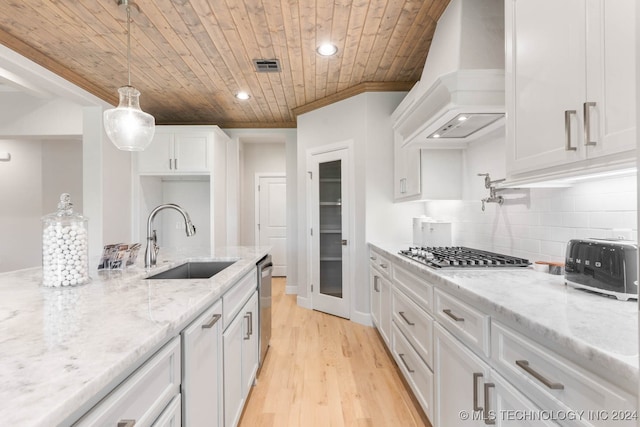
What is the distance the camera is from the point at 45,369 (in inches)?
24.4

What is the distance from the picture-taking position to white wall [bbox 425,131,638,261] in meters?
1.39

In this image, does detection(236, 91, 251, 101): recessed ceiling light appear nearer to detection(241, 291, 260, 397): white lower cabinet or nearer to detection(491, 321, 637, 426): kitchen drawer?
detection(241, 291, 260, 397): white lower cabinet

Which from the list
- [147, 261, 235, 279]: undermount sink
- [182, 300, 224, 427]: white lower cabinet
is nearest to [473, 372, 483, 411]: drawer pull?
[182, 300, 224, 427]: white lower cabinet

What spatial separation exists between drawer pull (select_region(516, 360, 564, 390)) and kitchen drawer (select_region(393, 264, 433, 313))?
2.40ft

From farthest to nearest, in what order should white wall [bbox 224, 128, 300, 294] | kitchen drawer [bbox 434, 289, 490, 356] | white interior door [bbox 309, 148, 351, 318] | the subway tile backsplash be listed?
white wall [bbox 224, 128, 300, 294] < white interior door [bbox 309, 148, 351, 318] < the subway tile backsplash < kitchen drawer [bbox 434, 289, 490, 356]

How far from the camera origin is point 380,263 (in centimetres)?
303

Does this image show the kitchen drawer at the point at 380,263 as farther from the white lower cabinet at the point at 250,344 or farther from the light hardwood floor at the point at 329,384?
the white lower cabinet at the point at 250,344

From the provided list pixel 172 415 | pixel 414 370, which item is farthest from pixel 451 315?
pixel 172 415

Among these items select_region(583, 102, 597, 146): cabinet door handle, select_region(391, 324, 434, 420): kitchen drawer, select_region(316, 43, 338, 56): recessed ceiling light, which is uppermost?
select_region(316, 43, 338, 56): recessed ceiling light

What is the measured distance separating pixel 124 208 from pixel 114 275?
3157mm

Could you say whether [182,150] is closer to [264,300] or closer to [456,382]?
[264,300]

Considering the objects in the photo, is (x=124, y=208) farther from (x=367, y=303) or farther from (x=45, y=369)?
(x=45, y=369)

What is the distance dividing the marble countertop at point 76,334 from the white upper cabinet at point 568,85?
142cm

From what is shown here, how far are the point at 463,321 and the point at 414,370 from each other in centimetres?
84
